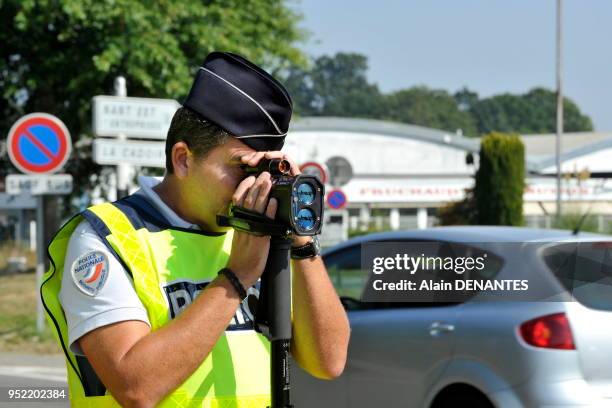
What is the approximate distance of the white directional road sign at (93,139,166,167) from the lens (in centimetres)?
1229

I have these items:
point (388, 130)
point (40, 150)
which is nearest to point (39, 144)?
point (40, 150)

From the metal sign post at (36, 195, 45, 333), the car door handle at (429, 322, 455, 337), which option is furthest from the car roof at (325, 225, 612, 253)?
the metal sign post at (36, 195, 45, 333)

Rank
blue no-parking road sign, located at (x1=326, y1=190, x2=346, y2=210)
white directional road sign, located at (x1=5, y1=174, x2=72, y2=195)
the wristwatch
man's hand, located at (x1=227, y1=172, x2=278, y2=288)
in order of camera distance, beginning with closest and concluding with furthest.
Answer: man's hand, located at (x1=227, y1=172, x2=278, y2=288)
the wristwatch
white directional road sign, located at (x1=5, y1=174, x2=72, y2=195)
blue no-parking road sign, located at (x1=326, y1=190, x2=346, y2=210)

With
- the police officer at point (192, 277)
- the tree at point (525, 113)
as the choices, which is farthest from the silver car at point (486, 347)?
the tree at point (525, 113)

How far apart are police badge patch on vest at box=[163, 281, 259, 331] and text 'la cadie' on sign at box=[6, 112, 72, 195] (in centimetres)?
1084

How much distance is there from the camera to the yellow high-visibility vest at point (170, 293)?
2.34m

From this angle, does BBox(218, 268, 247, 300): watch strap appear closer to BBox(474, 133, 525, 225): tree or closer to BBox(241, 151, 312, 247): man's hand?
BBox(241, 151, 312, 247): man's hand

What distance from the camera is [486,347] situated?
5859 millimetres

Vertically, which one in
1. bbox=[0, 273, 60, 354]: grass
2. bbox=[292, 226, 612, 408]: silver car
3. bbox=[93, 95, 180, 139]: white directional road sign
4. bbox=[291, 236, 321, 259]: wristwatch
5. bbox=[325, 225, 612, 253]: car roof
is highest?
bbox=[93, 95, 180, 139]: white directional road sign

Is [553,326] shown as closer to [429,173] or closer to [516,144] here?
[516,144]

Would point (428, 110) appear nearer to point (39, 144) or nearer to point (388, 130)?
point (388, 130)

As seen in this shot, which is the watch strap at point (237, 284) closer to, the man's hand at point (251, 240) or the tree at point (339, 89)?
the man's hand at point (251, 240)

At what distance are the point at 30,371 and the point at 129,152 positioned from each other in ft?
8.78

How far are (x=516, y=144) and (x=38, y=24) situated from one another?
47.7ft
